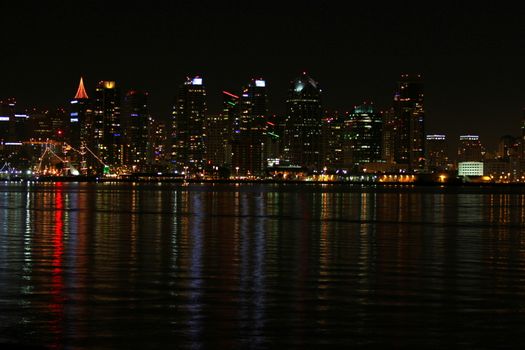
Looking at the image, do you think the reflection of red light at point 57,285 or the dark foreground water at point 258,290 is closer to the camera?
the dark foreground water at point 258,290

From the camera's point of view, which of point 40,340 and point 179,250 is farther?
point 179,250

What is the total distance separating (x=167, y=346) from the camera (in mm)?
13617

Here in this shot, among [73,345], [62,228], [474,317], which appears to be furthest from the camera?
[62,228]

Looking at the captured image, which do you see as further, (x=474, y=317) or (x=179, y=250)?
(x=179, y=250)

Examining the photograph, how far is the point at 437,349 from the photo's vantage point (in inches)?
539

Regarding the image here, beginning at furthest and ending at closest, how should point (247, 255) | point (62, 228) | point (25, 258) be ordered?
point (62, 228)
point (247, 255)
point (25, 258)

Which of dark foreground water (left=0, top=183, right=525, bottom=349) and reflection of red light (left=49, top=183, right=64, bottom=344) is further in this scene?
reflection of red light (left=49, top=183, right=64, bottom=344)

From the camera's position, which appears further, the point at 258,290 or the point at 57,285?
the point at 57,285

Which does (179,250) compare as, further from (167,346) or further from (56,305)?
(167,346)

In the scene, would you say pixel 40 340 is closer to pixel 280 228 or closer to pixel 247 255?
→ pixel 247 255

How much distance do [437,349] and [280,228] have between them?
3020 centimetres

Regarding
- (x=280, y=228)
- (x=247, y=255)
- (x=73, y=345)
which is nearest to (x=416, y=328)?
(x=73, y=345)

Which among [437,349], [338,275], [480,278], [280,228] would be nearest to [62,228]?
[280,228]

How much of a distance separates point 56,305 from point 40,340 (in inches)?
140
